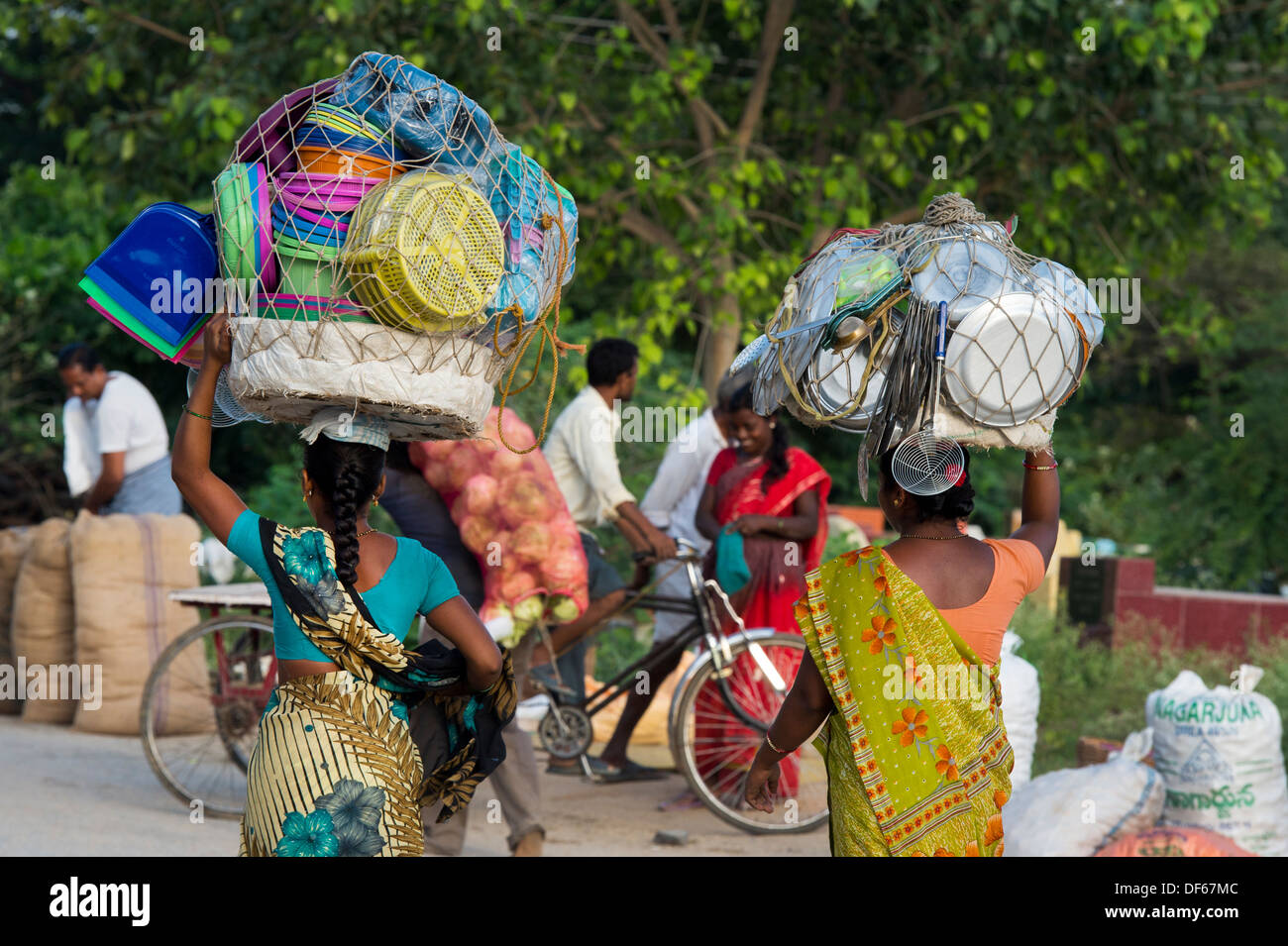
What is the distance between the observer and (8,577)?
24.0 ft

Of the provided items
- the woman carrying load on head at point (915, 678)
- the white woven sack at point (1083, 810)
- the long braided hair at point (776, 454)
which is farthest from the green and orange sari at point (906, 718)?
the long braided hair at point (776, 454)

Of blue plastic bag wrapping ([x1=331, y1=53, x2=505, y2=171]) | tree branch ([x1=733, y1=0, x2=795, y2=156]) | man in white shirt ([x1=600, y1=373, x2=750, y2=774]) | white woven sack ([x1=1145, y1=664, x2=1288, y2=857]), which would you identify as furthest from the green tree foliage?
blue plastic bag wrapping ([x1=331, y1=53, x2=505, y2=171])

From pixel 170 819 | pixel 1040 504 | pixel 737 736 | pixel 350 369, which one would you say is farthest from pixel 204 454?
pixel 737 736

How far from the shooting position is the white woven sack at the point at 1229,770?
454 centimetres

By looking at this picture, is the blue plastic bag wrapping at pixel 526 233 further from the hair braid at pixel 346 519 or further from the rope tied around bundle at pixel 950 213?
the rope tied around bundle at pixel 950 213

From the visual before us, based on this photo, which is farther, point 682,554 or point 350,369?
point 682,554

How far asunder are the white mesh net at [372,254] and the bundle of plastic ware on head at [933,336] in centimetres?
62

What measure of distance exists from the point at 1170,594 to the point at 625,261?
3812 millimetres

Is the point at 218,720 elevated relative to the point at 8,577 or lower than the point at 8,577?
lower

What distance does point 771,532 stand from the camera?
5.66 metres

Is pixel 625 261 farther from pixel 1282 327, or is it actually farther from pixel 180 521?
pixel 1282 327

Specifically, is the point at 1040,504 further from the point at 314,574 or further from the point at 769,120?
the point at 769,120

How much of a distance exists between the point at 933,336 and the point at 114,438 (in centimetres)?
548

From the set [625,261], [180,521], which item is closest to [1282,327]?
[625,261]
